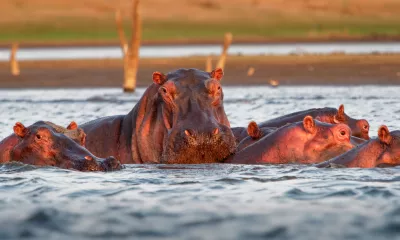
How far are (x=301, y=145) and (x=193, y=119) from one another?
1.08 m

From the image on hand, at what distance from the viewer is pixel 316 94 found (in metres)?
21.0

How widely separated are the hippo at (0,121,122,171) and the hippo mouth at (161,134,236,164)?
0.49 metres

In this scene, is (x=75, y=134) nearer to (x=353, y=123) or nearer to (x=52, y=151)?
(x=52, y=151)

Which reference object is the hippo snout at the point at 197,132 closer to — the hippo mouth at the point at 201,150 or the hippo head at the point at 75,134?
the hippo mouth at the point at 201,150

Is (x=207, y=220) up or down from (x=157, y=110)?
down

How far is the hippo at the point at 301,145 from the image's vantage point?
838 centimetres

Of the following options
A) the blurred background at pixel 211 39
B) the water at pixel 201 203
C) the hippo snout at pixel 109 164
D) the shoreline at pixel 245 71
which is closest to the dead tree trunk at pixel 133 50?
the shoreline at pixel 245 71

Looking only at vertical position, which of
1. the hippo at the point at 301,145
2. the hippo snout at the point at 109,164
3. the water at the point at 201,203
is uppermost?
the hippo at the point at 301,145

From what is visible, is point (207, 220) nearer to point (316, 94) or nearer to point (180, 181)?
point (180, 181)

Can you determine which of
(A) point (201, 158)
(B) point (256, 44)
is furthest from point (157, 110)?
(B) point (256, 44)

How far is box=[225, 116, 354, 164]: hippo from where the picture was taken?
330 inches

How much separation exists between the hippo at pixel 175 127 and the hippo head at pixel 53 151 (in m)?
0.43

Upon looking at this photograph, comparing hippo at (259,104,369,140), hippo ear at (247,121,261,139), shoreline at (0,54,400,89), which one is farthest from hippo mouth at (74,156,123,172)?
shoreline at (0,54,400,89)

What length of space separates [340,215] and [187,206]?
3.43 ft
